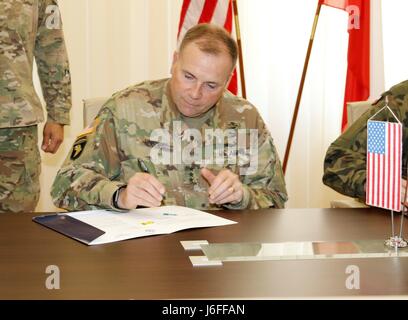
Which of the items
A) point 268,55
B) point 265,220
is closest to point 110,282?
point 265,220

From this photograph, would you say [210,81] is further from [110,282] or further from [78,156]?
[110,282]

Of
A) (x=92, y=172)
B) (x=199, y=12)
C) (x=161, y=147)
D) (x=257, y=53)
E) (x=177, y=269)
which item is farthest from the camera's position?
(x=257, y=53)

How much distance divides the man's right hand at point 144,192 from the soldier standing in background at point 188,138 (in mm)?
314

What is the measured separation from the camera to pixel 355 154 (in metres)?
2.62

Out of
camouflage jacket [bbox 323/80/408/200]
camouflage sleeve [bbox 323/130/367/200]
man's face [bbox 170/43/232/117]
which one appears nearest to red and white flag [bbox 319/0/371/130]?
camouflage jacket [bbox 323/80/408/200]

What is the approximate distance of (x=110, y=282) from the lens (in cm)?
145

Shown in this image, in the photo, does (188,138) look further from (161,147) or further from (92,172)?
(92,172)

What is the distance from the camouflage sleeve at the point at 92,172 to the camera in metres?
2.20

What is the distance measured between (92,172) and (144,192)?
36cm

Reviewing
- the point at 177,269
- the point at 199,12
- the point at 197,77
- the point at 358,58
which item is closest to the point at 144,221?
the point at 177,269

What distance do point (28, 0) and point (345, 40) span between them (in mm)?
2531

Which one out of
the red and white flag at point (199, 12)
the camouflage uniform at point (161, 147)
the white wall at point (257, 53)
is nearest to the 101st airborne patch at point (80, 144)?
the camouflage uniform at point (161, 147)

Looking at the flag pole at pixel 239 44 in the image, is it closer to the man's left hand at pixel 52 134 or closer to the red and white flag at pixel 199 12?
the red and white flag at pixel 199 12

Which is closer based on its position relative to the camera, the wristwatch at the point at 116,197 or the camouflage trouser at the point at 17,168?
the wristwatch at the point at 116,197
